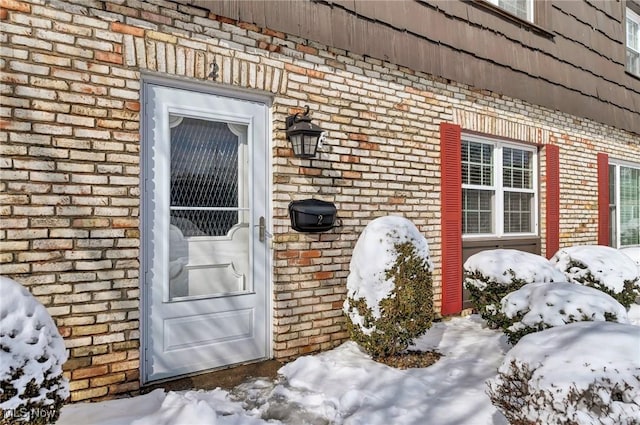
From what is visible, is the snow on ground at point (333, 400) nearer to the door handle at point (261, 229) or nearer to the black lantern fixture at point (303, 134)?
the door handle at point (261, 229)

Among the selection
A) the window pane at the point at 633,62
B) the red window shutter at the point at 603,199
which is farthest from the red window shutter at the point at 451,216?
the window pane at the point at 633,62

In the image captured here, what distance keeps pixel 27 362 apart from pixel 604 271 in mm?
5207

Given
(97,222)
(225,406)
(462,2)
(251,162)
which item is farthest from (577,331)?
(462,2)

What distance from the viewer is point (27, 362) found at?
1984 mm

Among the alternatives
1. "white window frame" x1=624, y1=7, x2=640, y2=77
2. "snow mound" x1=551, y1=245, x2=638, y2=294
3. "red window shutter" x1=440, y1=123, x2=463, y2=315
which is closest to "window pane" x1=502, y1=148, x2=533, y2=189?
"red window shutter" x1=440, y1=123, x2=463, y2=315

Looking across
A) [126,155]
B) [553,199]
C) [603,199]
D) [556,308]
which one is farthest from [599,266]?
[126,155]

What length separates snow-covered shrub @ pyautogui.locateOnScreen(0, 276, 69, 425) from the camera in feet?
6.35

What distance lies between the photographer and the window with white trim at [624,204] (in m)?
7.77

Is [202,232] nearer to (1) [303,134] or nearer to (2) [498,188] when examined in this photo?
(1) [303,134]

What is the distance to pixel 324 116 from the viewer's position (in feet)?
13.2

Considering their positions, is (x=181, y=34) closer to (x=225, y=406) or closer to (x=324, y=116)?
(x=324, y=116)

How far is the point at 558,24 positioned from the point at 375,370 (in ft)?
19.0

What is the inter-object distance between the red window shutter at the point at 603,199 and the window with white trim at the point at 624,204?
1.74ft

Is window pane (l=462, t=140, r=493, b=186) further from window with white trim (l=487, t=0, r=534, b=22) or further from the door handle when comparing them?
the door handle
